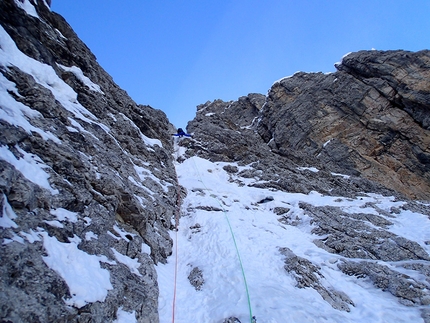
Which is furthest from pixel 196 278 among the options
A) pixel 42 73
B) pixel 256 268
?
pixel 42 73

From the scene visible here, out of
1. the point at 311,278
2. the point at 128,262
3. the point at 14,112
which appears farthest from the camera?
the point at 311,278

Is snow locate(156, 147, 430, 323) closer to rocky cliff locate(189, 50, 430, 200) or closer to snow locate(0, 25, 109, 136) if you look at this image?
snow locate(0, 25, 109, 136)

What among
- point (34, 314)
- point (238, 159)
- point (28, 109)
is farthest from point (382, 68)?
point (34, 314)

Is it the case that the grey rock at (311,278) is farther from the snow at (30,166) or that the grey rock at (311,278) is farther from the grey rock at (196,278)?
the snow at (30,166)

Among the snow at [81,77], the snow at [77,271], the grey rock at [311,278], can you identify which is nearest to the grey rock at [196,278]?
the grey rock at [311,278]

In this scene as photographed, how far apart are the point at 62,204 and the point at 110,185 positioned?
310cm

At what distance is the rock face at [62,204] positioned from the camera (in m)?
5.64

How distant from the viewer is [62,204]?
817cm

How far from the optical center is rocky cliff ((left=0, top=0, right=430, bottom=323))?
6.25m

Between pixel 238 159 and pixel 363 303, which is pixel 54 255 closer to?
pixel 363 303

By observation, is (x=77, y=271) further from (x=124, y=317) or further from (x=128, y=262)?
(x=128, y=262)

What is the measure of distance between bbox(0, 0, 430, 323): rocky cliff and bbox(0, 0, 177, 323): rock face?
0.05 metres

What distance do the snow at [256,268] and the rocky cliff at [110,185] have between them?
22.8 inches

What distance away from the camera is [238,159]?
35.5 m
